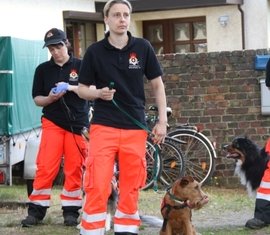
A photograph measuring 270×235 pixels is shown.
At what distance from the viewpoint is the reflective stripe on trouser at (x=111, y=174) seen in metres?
6.14

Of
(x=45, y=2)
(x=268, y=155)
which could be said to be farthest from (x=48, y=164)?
(x=45, y=2)

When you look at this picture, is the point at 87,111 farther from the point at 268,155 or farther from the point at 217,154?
the point at 217,154

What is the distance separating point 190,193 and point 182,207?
143mm

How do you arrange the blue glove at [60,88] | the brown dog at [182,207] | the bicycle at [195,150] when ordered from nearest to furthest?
the brown dog at [182,207], the blue glove at [60,88], the bicycle at [195,150]

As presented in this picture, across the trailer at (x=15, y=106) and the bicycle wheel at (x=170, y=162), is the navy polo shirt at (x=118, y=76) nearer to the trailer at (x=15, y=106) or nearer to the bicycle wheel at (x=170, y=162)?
the trailer at (x=15, y=106)

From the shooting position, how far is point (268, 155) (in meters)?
8.50

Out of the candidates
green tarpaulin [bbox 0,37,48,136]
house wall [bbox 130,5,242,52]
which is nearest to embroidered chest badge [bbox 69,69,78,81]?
green tarpaulin [bbox 0,37,48,136]

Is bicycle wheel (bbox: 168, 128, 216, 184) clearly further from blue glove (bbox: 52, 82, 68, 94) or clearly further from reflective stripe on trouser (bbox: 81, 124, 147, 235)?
reflective stripe on trouser (bbox: 81, 124, 147, 235)

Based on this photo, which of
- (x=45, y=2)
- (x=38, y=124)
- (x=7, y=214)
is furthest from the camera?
(x=45, y=2)

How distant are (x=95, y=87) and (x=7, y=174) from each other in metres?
2.98

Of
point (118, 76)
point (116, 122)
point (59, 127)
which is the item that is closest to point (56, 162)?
point (59, 127)

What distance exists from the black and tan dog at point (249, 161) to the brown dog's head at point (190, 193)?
208cm

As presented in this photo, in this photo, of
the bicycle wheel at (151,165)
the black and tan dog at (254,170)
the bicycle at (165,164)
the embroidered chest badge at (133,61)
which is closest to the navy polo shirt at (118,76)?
the embroidered chest badge at (133,61)

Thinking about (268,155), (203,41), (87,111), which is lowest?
(268,155)
